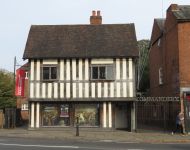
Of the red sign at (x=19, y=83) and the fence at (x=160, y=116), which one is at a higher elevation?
the red sign at (x=19, y=83)

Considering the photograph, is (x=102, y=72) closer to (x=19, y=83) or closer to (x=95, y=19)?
(x=95, y=19)

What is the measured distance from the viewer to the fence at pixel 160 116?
1712 centimetres

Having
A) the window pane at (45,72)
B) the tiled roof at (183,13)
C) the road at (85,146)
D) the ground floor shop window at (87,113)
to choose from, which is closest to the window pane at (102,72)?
the ground floor shop window at (87,113)

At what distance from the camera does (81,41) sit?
1845cm

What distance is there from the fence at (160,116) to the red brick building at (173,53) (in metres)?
0.94

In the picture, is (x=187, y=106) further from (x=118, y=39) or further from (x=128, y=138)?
(x=118, y=39)

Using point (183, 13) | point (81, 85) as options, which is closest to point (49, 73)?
point (81, 85)

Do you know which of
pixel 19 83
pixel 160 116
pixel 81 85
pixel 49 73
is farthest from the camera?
pixel 160 116

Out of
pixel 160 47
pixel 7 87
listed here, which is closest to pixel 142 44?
pixel 160 47

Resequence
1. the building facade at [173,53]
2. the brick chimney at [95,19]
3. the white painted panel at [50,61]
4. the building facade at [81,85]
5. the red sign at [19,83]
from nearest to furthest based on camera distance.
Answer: the building facade at [173,53], the building facade at [81,85], the white painted panel at [50,61], the red sign at [19,83], the brick chimney at [95,19]

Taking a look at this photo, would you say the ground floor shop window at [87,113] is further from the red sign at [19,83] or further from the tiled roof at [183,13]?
the tiled roof at [183,13]

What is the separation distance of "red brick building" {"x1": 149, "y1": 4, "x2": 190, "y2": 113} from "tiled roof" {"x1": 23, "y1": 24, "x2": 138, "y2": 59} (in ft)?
9.83

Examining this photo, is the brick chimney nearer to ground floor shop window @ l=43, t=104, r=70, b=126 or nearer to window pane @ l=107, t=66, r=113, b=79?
window pane @ l=107, t=66, r=113, b=79

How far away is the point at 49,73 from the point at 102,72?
3924 mm
